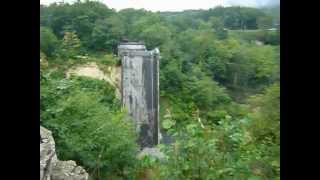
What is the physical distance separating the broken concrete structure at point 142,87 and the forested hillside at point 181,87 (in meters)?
0.06

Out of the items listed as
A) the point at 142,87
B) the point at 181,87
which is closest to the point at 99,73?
the point at 142,87

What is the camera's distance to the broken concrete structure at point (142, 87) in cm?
238

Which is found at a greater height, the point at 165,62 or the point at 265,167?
the point at 165,62

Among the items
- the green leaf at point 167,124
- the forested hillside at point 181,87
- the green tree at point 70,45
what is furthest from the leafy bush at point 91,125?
the green leaf at point 167,124

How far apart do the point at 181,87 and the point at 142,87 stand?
39cm

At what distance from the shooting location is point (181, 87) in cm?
219

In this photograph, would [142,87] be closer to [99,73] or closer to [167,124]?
[99,73]

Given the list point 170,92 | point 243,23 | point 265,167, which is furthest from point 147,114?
point 265,167

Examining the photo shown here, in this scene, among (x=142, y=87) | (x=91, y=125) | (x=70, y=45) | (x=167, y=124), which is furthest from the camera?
(x=91, y=125)

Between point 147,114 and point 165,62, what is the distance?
36cm

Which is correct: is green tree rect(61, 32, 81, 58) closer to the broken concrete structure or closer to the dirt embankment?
the dirt embankment

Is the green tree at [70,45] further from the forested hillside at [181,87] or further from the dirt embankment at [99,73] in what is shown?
the dirt embankment at [99,73]
